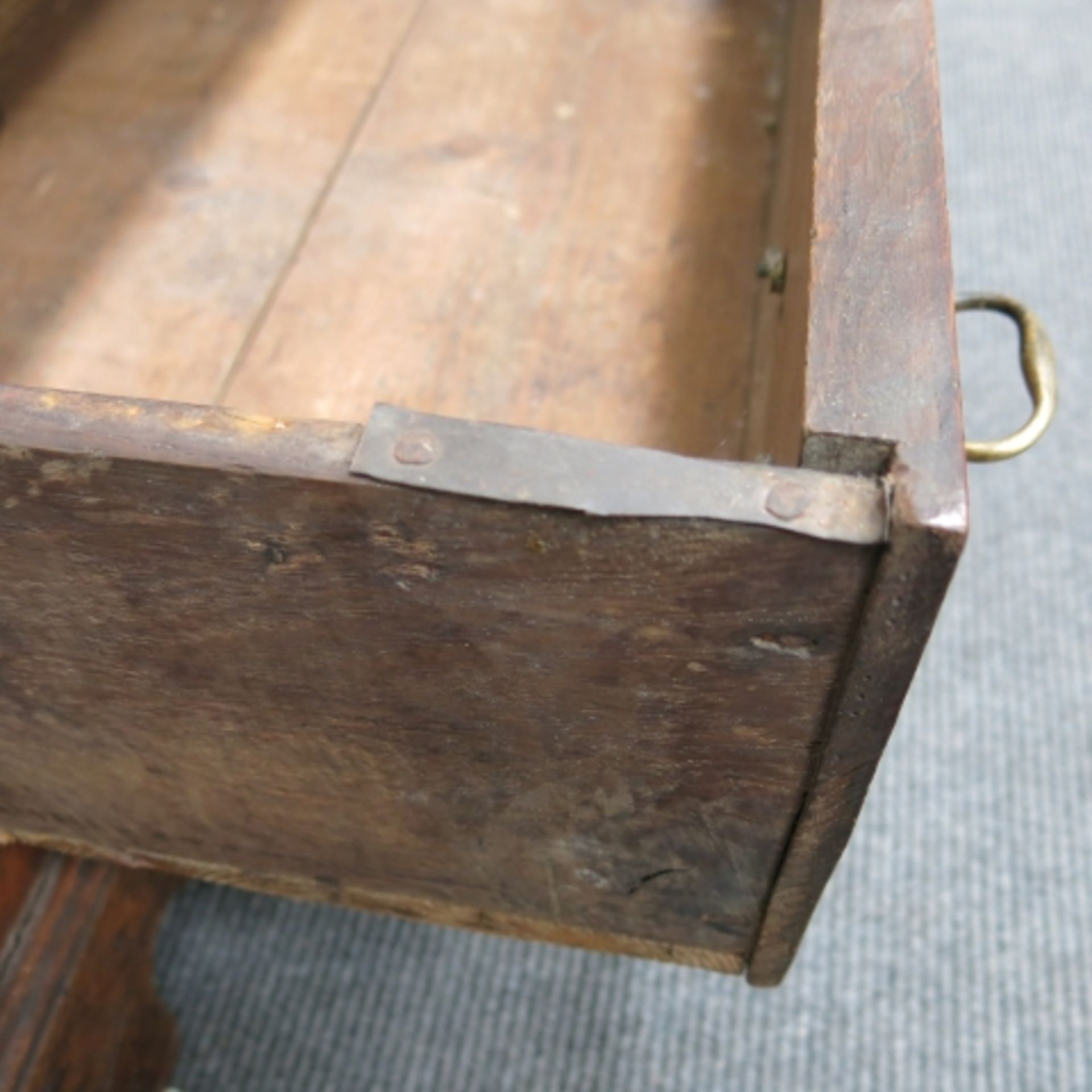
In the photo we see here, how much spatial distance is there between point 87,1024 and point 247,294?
52cm

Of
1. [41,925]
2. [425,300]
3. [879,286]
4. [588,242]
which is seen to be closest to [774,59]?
[588,242]

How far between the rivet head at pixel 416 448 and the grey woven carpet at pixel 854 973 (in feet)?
2.36

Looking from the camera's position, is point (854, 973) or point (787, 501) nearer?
point (787, 501)

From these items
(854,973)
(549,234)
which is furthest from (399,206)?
(854,973)

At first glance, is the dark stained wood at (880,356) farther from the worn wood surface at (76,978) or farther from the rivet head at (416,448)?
the worn wood surface at (76,978)

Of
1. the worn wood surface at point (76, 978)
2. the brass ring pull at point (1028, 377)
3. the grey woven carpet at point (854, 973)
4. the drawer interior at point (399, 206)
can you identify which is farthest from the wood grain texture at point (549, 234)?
the grey woven carpet at point (854, 973)

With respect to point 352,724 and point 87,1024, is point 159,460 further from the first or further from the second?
point 87,1024

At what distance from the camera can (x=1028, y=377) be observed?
0.62 meters

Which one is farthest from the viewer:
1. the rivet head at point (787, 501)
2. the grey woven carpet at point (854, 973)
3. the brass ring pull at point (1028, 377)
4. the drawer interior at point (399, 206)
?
the grey woven carpet at point (854, 973)

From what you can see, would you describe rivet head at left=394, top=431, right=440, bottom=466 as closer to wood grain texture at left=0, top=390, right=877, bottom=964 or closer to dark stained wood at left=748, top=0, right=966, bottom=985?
wood grain texture at left=0, top=390, right=877, bottom=964

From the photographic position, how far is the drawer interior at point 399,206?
0.66 meters

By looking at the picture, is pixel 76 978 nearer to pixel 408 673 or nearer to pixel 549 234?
pixel 408 673

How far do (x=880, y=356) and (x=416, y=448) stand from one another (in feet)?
0.54

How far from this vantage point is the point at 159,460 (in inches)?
15.4
